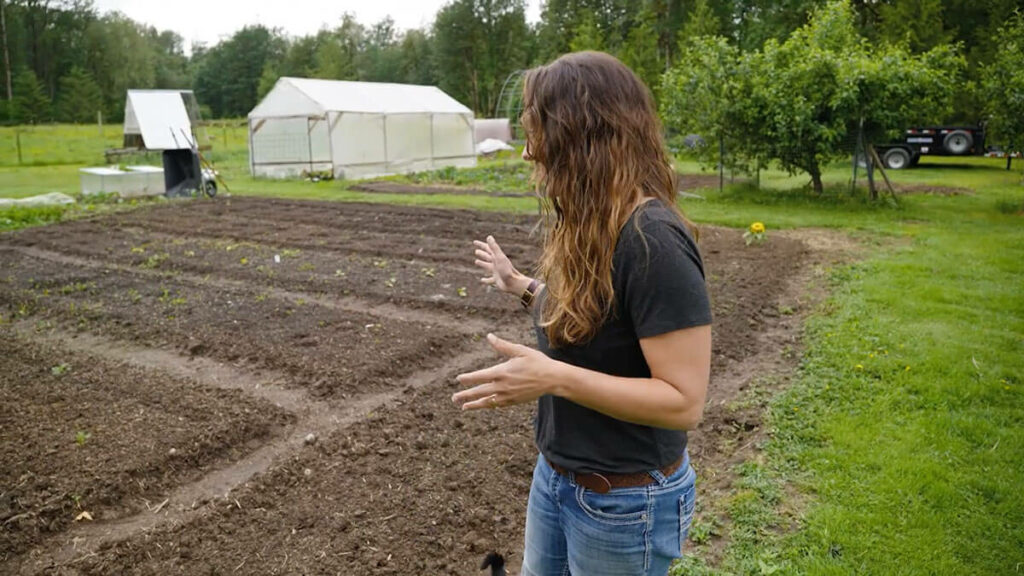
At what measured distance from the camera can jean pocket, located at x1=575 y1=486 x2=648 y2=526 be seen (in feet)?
4.95

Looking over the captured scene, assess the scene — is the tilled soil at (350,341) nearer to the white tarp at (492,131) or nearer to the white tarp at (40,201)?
the white tarp at (40,201)

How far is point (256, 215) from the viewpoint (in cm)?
1303

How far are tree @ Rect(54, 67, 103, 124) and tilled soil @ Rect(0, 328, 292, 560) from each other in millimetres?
47312

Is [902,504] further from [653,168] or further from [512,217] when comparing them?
[512,217]

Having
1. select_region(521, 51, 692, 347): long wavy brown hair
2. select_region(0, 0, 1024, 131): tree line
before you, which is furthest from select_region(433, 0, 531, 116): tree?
select_region(521, 51, 692, 347): long wavy brown hair

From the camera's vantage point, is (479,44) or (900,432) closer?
(900,432)

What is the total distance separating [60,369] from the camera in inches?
204

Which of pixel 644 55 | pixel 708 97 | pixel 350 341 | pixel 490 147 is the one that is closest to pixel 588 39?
pixel 644 55

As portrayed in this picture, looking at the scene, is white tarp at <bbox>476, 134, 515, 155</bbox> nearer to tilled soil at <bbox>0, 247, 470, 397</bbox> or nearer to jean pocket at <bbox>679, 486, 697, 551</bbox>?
tilled soil at <bbox>0, 247, 470, 397</bbox>

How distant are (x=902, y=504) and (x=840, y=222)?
360 inches

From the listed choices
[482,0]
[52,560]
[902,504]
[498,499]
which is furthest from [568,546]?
[482,0]

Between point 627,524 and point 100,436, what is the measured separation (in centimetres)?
366

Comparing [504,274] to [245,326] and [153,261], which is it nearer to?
[245,326]

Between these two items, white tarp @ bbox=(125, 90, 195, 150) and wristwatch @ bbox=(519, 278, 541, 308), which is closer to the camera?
wristwatch @ bbox=(519, 278, 541, 308)
